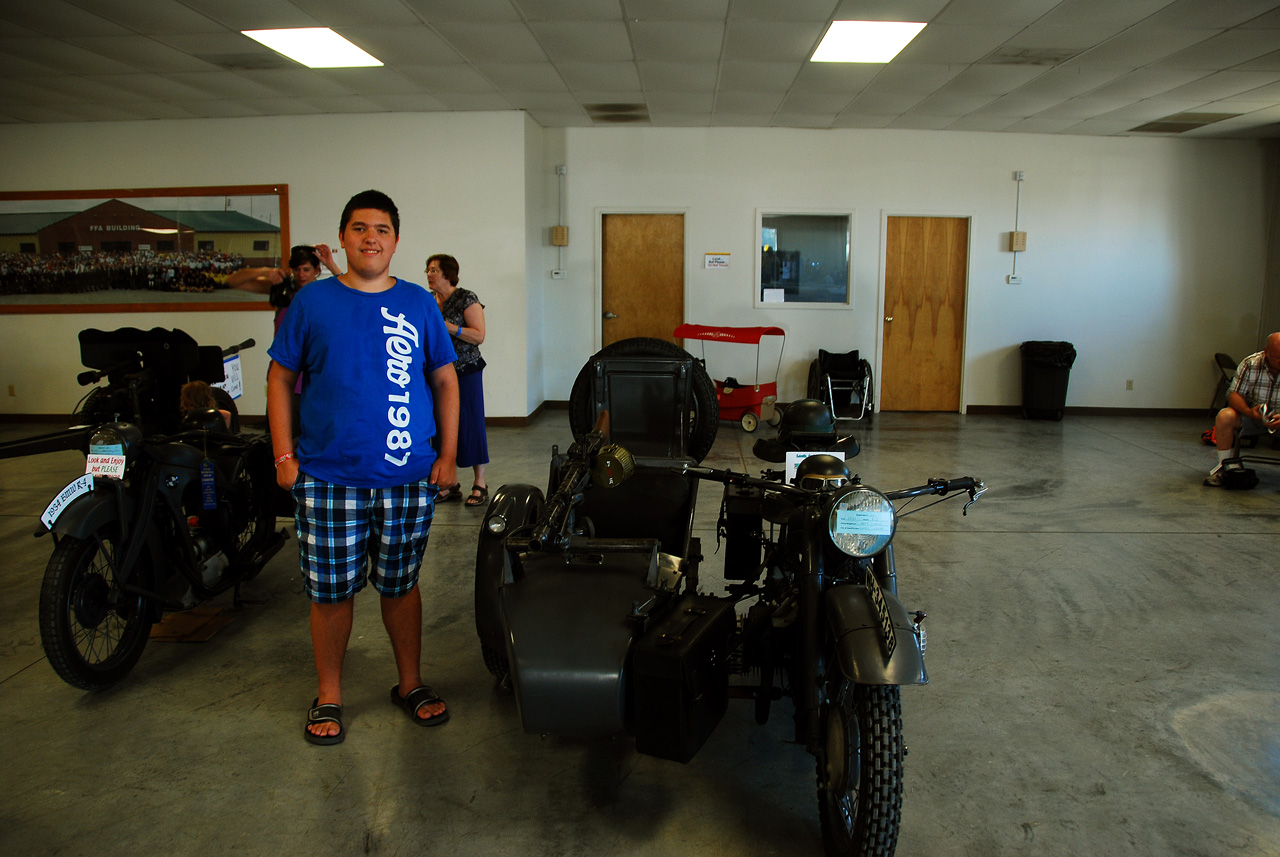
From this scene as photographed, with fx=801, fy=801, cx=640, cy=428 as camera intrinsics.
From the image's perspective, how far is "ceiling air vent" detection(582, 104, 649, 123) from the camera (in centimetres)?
742

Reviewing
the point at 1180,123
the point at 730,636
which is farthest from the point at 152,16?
the point at 1180,123

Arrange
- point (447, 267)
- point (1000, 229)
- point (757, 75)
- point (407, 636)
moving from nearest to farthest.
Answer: point (407, 636) < point (447, 267) < point (757, 75) < point (1000, 229)

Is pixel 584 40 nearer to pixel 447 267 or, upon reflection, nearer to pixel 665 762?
pixel 447 267

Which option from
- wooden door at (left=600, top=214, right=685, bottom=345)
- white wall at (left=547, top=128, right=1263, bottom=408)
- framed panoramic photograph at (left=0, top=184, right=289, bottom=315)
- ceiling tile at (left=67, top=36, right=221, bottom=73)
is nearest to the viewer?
ceiling tile at (left=67, top=36, right=221, bottom=73)

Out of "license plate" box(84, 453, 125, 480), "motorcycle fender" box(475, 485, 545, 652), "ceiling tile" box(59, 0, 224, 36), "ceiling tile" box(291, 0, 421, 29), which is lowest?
"motorcycle fender" box(475, 485, 545, 652)

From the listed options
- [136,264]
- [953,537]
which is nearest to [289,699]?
[953,537]

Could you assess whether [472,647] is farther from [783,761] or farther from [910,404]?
[910,404]

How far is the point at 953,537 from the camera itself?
4215 mm

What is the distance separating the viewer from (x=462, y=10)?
4.94m

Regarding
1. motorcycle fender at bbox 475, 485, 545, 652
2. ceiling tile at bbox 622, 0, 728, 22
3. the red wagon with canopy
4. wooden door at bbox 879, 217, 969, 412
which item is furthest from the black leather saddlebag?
wooden door at bbox 879, 217, 969, 412

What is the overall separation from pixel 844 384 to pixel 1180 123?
404 cm

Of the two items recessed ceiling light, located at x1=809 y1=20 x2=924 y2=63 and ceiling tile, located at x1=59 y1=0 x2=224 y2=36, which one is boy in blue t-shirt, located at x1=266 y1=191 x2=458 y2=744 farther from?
recessed ceiling light, located at x1=809 y1=20 x2=924 y2=63

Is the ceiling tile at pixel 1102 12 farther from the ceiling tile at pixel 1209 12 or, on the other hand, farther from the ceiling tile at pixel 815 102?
the ceiling tile at pixel 815 102

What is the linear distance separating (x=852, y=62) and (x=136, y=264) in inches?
271
